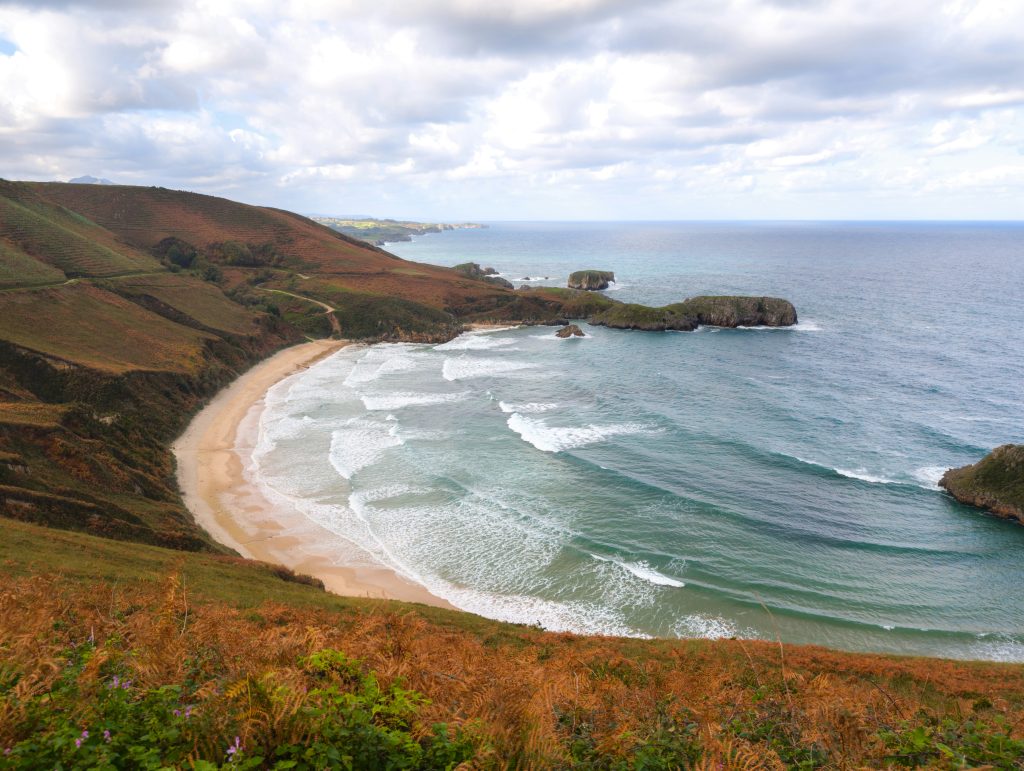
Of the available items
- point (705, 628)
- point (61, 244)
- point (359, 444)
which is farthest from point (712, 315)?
point (61, 244)

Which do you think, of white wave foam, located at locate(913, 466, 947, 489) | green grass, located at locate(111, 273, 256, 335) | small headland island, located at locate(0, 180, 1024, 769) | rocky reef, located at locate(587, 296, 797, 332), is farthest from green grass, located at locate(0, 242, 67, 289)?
white wave foam, located at locate(913, 466, 947, 489)

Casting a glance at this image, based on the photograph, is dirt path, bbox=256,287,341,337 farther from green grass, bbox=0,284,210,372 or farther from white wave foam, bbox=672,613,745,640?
white wave foam, bbox=672,613,745,640

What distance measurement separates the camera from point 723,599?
93.1 feet

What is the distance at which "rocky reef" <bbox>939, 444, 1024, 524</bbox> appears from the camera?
3556 centimetres

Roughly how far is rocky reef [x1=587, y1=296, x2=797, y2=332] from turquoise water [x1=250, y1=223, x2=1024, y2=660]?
577 inches

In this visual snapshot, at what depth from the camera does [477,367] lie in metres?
75.9

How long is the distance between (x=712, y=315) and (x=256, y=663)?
99.3 m

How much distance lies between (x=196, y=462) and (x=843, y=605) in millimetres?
43456

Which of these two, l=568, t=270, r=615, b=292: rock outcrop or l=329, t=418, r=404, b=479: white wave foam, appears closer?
l=329, t=418, r=404, b=479: white wave foam

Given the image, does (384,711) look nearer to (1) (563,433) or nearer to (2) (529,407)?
(1) (563,433)

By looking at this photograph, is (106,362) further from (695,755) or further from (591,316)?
(591,316)

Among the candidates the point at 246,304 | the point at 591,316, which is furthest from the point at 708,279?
the point at 246,304

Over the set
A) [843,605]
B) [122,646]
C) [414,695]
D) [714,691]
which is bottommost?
[843,605]

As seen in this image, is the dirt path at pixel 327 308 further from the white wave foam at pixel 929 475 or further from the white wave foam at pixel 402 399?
the white wave foam at pixel 929 475
